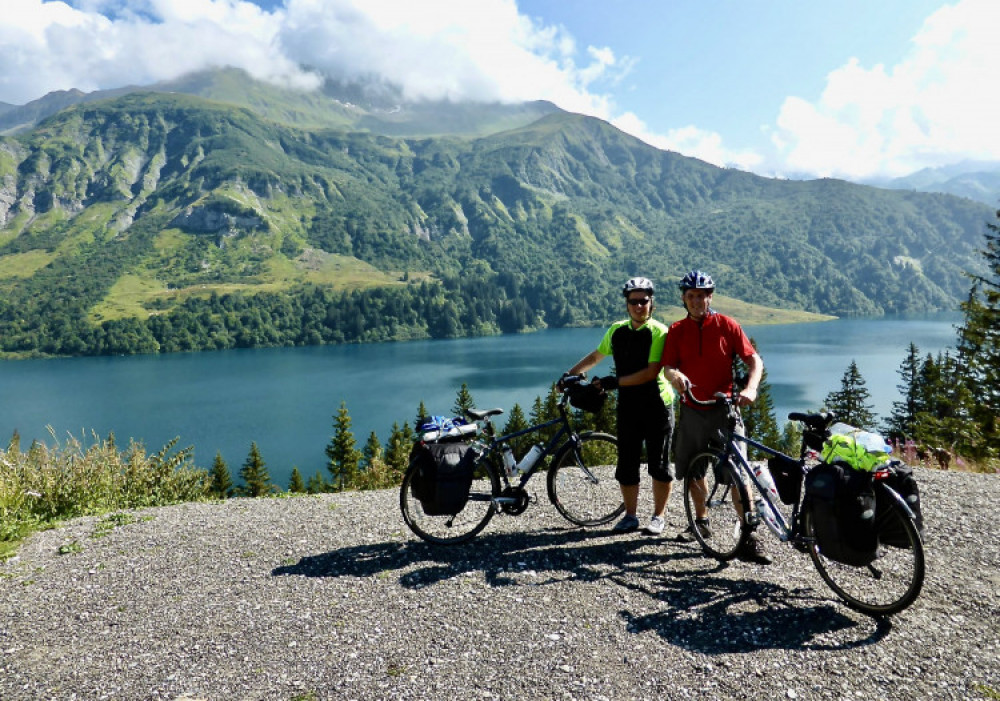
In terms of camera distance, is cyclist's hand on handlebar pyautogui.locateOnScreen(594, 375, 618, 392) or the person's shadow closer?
the person's shadow

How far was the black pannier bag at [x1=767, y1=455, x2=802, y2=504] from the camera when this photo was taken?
578 cm

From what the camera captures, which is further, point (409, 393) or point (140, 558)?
point (409, 393)

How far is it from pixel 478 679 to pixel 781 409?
86362 mm

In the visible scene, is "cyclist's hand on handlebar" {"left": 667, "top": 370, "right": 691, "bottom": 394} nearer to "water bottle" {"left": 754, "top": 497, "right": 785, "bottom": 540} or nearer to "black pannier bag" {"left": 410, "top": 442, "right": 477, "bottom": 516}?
"water bottle" {"left": 754, "top": 497, "right": 785, "bottom": 540}

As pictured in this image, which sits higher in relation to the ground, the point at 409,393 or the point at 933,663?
the point at 933,663

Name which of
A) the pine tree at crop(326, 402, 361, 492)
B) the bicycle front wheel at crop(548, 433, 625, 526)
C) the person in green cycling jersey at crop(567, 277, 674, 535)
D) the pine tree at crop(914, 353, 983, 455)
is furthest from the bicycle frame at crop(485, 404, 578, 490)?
the pine tree at crop(326, 402, 361, 492)

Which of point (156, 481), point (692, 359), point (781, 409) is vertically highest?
point (692, 359)

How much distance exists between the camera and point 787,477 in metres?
5.82

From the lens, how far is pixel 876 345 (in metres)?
156

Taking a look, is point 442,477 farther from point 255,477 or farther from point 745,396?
point 255,477

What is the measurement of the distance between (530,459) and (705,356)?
255cm

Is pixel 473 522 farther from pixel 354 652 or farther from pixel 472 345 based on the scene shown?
pixel 472 345

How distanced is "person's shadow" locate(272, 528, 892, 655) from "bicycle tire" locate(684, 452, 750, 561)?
0.69 feet

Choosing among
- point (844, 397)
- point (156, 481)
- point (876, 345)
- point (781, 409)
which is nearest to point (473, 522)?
point (156, 481)
